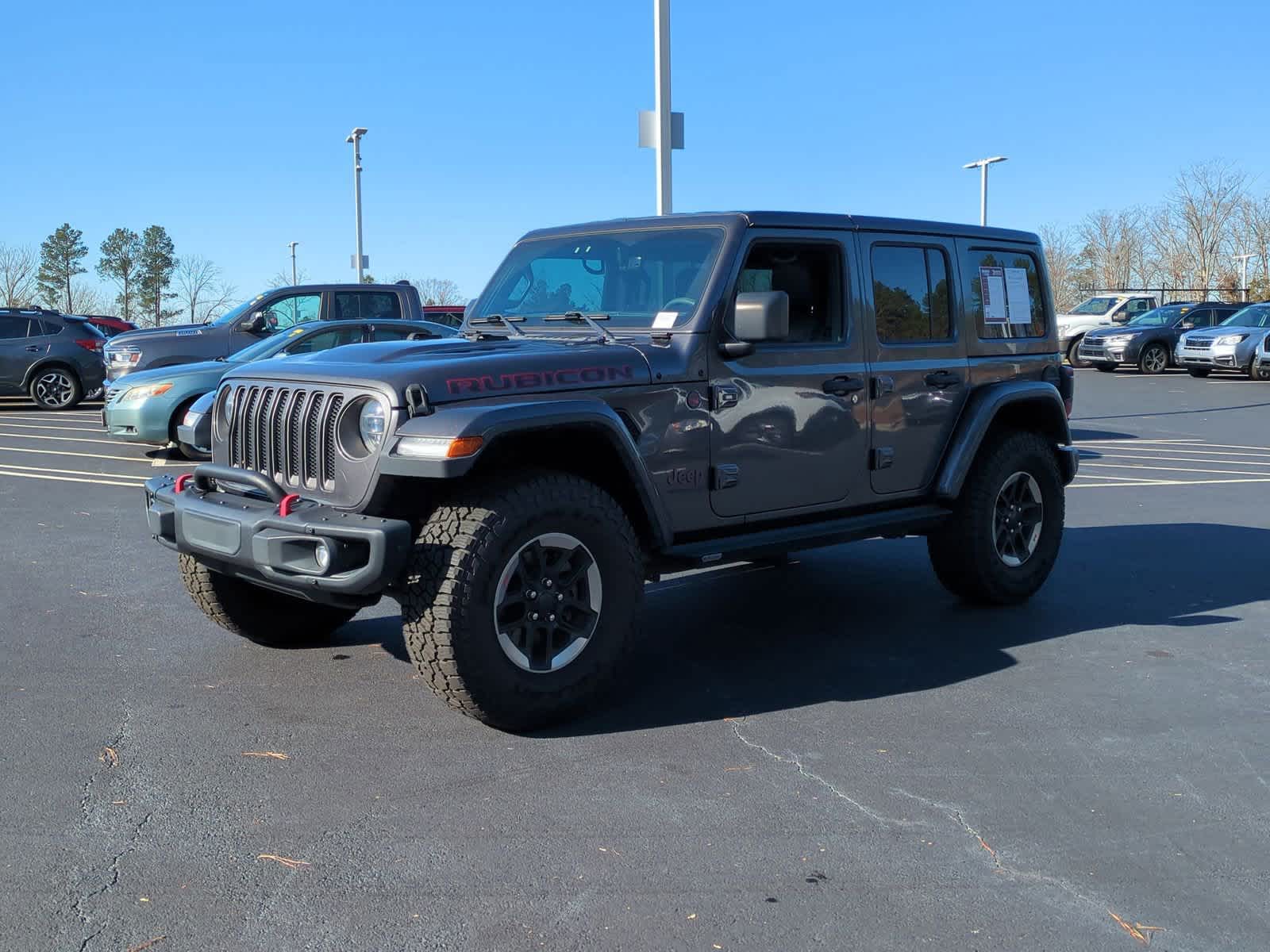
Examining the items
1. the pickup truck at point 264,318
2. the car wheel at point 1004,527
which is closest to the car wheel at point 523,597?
the car wheel at point 1004,527

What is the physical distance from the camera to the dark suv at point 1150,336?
92.3 ft

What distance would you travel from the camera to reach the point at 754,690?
16.7 feet

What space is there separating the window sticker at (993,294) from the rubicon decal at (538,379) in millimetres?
2580

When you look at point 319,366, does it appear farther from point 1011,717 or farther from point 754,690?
point 1011,717

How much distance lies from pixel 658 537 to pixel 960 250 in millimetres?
2661

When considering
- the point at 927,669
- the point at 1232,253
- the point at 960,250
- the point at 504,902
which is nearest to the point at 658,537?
the point at 927,669

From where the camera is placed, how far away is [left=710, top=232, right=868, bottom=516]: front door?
5.15m

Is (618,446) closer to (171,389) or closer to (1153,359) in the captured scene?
(171,389)

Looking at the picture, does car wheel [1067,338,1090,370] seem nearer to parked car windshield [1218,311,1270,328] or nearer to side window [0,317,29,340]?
parked car windshield [1218,311,1270,328]

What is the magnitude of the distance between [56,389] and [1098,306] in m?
24.6

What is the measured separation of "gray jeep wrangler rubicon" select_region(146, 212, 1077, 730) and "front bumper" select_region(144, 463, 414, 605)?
0.01m

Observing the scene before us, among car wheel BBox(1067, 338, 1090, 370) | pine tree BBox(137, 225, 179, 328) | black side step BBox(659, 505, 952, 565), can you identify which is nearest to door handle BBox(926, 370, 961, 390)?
black side step BBox(659, 505, 952, 565)

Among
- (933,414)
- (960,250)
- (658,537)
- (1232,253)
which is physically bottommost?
(658,537)

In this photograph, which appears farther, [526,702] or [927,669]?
[927,669]
